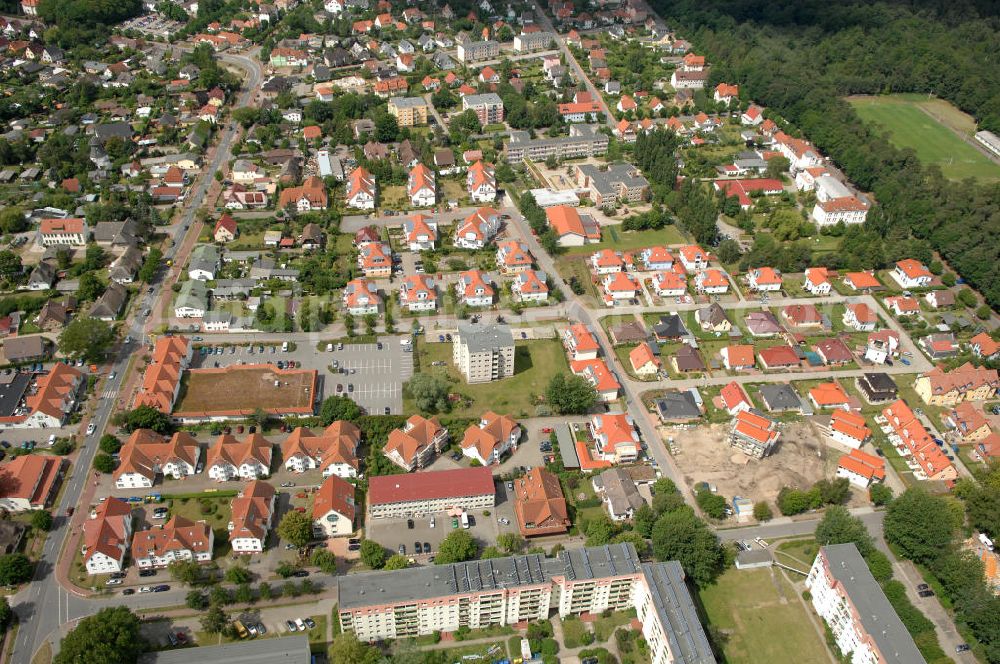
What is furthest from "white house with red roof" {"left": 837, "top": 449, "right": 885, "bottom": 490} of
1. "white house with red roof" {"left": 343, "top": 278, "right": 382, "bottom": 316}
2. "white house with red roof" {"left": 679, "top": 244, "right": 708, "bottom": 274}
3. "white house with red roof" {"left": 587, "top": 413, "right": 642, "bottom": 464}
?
"white house with red roof" {"left": 343, "top": 278, "right": 382, "bottom": 316}

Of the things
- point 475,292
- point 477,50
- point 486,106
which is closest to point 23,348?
point 475,292

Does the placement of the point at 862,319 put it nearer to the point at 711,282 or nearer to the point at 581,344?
the point at 711,282

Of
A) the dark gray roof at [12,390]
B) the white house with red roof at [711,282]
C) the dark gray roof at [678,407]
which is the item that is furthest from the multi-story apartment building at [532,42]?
the dark gray roof at [12,390]

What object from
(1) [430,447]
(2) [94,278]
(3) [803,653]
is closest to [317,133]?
(2) [94,278]

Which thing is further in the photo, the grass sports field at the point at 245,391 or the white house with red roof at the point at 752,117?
the white house with red roof at the point at 752,117

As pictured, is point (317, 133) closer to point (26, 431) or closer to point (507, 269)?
point (507, 269)

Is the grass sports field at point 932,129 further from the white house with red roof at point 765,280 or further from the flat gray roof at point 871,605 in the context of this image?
the flat gray roof at point 871,605

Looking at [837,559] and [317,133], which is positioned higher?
[837,559]
